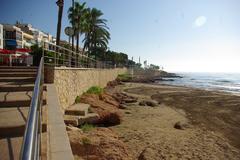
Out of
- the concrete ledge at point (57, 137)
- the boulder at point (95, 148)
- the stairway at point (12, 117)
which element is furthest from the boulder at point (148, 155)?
the stairway at point (12, 117)

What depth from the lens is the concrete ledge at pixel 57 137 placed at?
3752 mm

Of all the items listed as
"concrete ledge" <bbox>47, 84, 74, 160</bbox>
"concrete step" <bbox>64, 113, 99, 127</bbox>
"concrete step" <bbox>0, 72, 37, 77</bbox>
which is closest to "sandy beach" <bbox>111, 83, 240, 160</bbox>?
"concrete step" <bbox>64, 113, 99, 127</bbox>

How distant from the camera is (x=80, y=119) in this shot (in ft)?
31.3

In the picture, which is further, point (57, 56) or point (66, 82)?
point (57, 56)

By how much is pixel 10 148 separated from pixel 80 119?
6.19m

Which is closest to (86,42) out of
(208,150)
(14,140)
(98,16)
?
(98,16)

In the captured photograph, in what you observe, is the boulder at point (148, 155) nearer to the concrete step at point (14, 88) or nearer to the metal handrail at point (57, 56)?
the concrete step at point (14, 88)

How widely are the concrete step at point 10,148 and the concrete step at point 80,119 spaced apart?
5.17m

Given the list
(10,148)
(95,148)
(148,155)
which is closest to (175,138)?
(148,155)

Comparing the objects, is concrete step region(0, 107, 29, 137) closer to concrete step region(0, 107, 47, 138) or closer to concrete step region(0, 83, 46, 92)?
concrete step region(0, 107, 47, 138)

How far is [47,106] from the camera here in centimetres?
577

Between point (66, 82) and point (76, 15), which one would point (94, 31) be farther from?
point (66, 82)

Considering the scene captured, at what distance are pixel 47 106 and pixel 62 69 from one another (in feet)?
15.2

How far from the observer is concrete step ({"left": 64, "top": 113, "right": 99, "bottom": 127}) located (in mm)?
9000
